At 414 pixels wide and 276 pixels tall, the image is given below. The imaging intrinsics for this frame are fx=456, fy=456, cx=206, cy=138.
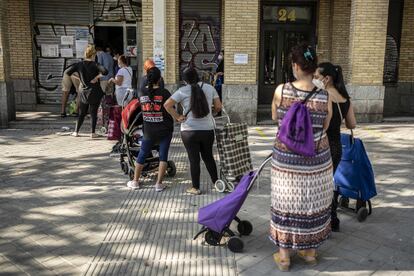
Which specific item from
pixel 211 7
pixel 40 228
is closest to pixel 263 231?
pixel 40 228

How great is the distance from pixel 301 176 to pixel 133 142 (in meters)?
3.66

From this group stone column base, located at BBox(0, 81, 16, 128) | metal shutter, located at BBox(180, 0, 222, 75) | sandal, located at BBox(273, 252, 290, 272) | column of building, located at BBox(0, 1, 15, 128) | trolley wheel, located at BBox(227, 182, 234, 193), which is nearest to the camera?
sandal, located at BBox(273, 252, 290, 272)

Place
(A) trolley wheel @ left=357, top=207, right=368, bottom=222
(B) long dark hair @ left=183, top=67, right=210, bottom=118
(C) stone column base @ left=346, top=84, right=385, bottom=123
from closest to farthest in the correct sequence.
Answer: (A) trolley wheel @ left=357, top=207, right=368, bottom=222, (B) long dark hair @ left=183, top=67, right=210, bottom=118, (C) stone column base @ left=346, top=84, right=385, bottom=123

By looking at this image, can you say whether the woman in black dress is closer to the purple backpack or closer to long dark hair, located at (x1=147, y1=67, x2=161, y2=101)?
long dark hair, located at (x1=147, y1=67, x2=161, y2=101)

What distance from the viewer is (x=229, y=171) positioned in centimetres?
597

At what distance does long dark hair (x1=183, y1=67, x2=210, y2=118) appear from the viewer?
18.4ft

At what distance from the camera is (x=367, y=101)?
1166 centimetres

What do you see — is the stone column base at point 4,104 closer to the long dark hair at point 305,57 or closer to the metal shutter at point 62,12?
the metal shutter at point 62,12

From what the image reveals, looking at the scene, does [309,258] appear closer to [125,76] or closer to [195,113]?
[195,113]

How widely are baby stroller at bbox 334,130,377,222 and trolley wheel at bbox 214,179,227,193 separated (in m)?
1.54

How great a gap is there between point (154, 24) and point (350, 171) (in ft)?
25.3

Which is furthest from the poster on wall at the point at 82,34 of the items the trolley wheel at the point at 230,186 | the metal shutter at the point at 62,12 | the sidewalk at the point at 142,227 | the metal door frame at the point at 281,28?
the trolley wheel at the point at 230,186

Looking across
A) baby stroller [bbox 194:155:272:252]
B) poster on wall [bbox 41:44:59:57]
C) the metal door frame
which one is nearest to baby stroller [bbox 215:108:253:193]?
baby stroller [bbox 194:155:272:252]

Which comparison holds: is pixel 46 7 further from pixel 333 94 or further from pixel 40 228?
pixel 333 94
